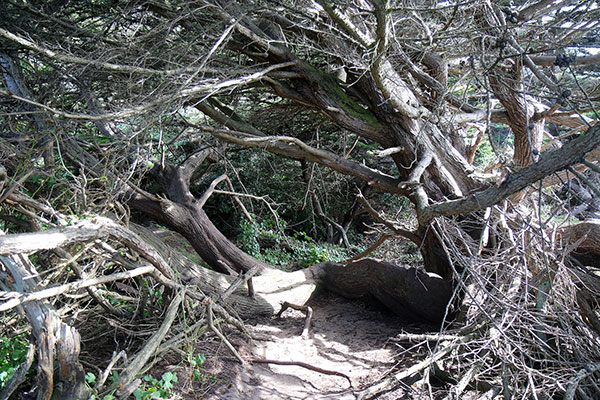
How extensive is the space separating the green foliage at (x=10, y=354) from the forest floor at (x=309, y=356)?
108cm

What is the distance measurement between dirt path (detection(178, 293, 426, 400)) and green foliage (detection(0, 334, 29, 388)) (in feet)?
4.34

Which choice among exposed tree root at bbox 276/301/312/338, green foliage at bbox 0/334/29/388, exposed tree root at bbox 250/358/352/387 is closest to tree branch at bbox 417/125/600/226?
exposed tree root at bbox 250/358/352/387

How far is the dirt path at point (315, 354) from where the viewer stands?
14.3 feet

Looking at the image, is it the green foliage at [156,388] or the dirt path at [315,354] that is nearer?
the green foliage at [156,388]

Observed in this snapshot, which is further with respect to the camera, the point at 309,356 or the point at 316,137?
the point at 316,137

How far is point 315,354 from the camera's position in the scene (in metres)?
5.30

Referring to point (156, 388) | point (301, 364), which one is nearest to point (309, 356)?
point (301, 364)

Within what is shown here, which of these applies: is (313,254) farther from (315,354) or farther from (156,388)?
(156,388)

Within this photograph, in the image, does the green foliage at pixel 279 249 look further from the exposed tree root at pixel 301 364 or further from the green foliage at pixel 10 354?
the green foliage at pixel 10 354

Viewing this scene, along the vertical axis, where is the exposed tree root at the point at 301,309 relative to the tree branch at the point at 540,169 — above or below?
below

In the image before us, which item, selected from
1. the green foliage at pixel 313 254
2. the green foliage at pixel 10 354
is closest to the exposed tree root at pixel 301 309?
the green foliage at pixel 313 254

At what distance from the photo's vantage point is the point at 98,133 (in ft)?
20.7

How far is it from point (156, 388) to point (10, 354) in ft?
3.76

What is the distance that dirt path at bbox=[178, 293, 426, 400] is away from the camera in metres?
4.35
